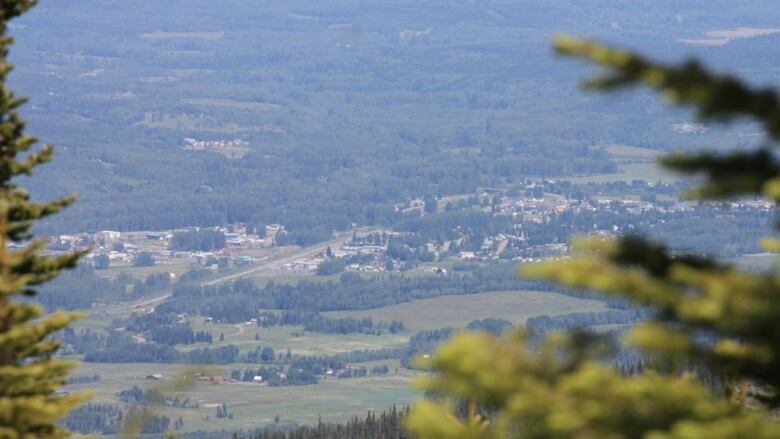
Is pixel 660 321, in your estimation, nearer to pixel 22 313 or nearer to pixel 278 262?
pixel 22 313

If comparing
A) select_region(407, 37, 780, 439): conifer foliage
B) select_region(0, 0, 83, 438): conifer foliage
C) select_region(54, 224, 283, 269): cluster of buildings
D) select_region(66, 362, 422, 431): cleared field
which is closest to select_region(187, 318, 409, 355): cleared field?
select_region(66, 362, 422, 431): cleared field

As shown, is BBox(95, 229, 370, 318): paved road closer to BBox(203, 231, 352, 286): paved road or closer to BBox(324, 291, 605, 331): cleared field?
BBox(203, 231, 352, 286): paved road

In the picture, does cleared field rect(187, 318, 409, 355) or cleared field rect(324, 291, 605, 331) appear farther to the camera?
cleared field rect(324, 291, 605, 331)

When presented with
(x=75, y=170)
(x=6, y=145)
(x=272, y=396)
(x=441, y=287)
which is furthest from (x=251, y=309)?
(x=6, y=145)

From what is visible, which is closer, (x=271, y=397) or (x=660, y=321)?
(x=660, y=321)

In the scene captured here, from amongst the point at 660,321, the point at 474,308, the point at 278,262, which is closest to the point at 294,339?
the point at 474,308
